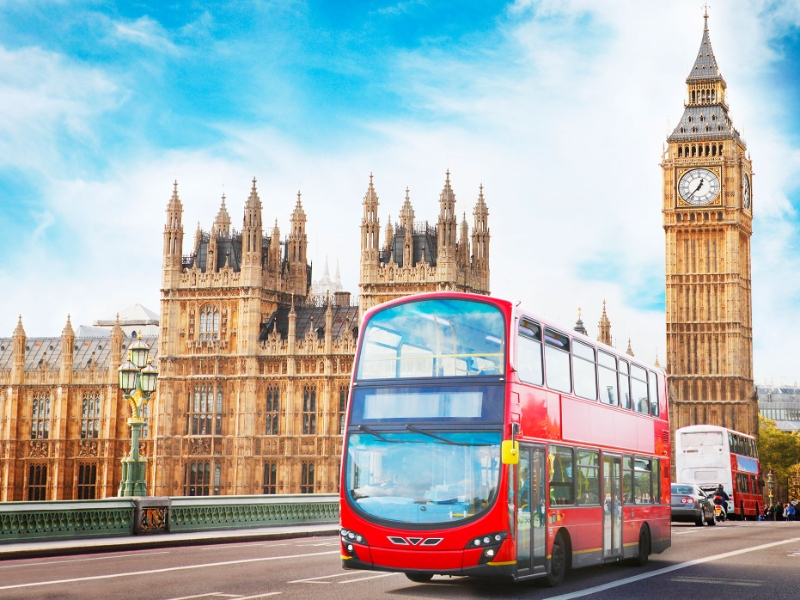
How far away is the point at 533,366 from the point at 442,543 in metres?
2.93

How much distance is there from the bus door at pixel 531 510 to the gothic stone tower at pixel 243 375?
44.3 metres

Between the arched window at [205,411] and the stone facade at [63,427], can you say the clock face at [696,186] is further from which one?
the stone facade at [63,427]

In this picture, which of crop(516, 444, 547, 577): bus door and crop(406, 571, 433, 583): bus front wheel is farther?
crop(406, 571, 433, 583): bus front wheel

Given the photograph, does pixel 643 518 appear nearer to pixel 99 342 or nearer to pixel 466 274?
pixel 466 274

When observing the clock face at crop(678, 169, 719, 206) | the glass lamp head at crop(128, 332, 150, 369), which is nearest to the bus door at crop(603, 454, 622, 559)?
the glass lamp head at crop(128, 332, 150, 369)

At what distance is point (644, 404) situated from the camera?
21438mm

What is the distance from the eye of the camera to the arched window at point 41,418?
71500mm

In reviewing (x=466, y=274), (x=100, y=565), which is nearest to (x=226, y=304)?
(x=466, y=274)

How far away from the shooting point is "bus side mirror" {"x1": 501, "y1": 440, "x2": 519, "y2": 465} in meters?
14.8

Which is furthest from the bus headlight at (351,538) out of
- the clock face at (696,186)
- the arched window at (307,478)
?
the clock face at (696,186)

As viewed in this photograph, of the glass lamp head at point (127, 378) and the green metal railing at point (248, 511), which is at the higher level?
the glass lamp head at point (127, 378)

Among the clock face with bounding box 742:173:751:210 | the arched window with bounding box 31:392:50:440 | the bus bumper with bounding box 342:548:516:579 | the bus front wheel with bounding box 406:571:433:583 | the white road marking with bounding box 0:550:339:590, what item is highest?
the clock face with bounding box 742:173:751:210

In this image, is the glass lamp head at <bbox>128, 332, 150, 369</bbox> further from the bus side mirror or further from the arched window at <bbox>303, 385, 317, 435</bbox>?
the arched window at <bbox>303, 385, 317, 435</bbox>

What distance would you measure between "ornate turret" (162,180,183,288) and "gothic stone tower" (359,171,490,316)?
34.3 feet
